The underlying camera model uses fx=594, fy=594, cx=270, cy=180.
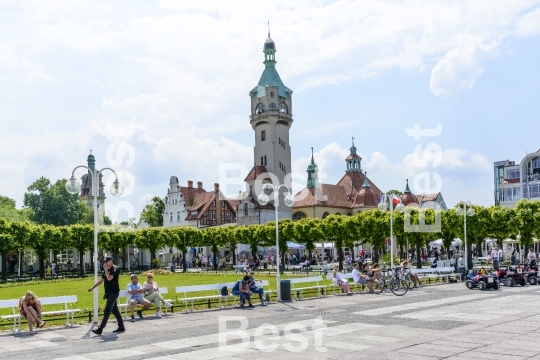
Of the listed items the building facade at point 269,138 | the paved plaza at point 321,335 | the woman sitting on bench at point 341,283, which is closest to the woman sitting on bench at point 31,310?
the paved plaza at point 321,335

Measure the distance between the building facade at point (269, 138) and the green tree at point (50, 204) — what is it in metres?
37.0

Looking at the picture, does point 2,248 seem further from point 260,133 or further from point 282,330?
point 260,133

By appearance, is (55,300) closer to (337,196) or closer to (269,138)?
(269,138)

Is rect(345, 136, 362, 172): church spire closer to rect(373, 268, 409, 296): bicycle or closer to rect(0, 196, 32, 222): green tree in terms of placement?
rect(0, 196, 32, 222): green tree

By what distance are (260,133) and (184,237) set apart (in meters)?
29.2

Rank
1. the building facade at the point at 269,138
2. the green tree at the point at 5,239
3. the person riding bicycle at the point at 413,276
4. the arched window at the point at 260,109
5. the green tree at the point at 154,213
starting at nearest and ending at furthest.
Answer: the person riding bicycle at the point at 413,276
the green tree at the point at 5,239
the building facade at the point at 269,138
the arched window at the point at 260,109
the green tree at the point at 154,213

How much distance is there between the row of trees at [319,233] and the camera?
39969mm

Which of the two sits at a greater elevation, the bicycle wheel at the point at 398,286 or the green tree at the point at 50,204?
the green tree at the point at 50,204

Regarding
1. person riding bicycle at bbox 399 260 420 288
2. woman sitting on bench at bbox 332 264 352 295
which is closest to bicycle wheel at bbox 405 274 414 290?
person riding bicycle at bbox 399 260 420 288

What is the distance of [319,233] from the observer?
173ft

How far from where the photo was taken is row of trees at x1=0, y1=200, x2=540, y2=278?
3997 centimetres

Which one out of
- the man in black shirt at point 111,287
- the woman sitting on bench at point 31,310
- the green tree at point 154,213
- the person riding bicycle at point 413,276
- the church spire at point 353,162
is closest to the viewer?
the man in black shirt at point 111,287

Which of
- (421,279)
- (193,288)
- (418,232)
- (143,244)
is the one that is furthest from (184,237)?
(193,288)

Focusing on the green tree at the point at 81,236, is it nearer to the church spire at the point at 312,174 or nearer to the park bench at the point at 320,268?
the park bench at the point at 320,268
